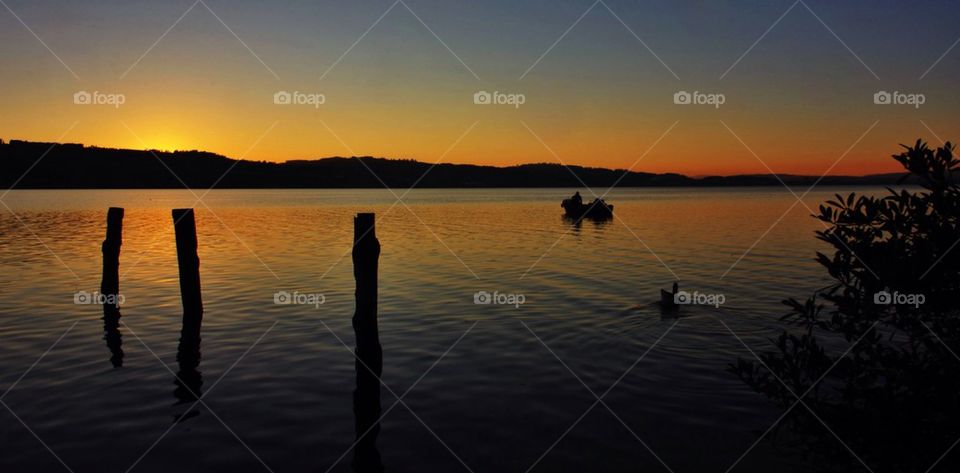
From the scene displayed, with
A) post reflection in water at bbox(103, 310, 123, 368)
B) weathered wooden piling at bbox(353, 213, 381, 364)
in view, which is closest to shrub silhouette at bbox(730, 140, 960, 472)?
weathered wooden piling at bbox(353, 213, 381, 364)

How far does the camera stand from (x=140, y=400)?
1104cm

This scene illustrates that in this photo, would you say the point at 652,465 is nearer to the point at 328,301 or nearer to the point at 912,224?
the point at 912,224

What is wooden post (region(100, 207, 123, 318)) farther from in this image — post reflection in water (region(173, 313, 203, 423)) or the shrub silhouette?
the shrub silhouette

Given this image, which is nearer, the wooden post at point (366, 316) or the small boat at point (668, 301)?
the wooden post at point (366, 316)

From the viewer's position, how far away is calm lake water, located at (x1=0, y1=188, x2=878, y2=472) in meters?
9.09

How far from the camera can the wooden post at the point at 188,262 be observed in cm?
1562

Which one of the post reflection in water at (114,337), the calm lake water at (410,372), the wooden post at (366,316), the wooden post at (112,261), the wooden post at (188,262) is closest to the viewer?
the calm lake water at (410,372)

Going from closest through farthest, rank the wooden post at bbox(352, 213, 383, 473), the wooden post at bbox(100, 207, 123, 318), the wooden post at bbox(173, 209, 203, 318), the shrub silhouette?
1. the shrub silhouette
2. the wooden post at bbox(352, 213, 383, 473)
3. the wooden post at bbox(173, 209, 203, 318)
4. the wooden post at bbox(100, 207, 123, 318)

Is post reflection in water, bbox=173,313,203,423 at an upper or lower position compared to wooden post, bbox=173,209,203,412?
lower

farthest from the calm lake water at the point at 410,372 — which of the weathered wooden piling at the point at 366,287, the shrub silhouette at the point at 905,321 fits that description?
the shrub silhouette at the point at 905,321

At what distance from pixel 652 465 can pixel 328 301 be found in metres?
13.6

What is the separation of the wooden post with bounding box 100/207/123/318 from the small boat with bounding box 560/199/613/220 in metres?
52.0

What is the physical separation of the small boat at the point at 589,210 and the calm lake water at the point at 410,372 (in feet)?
124

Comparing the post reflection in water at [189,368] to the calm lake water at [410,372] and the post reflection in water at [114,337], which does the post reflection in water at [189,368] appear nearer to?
the calm lake water at [410,372]
